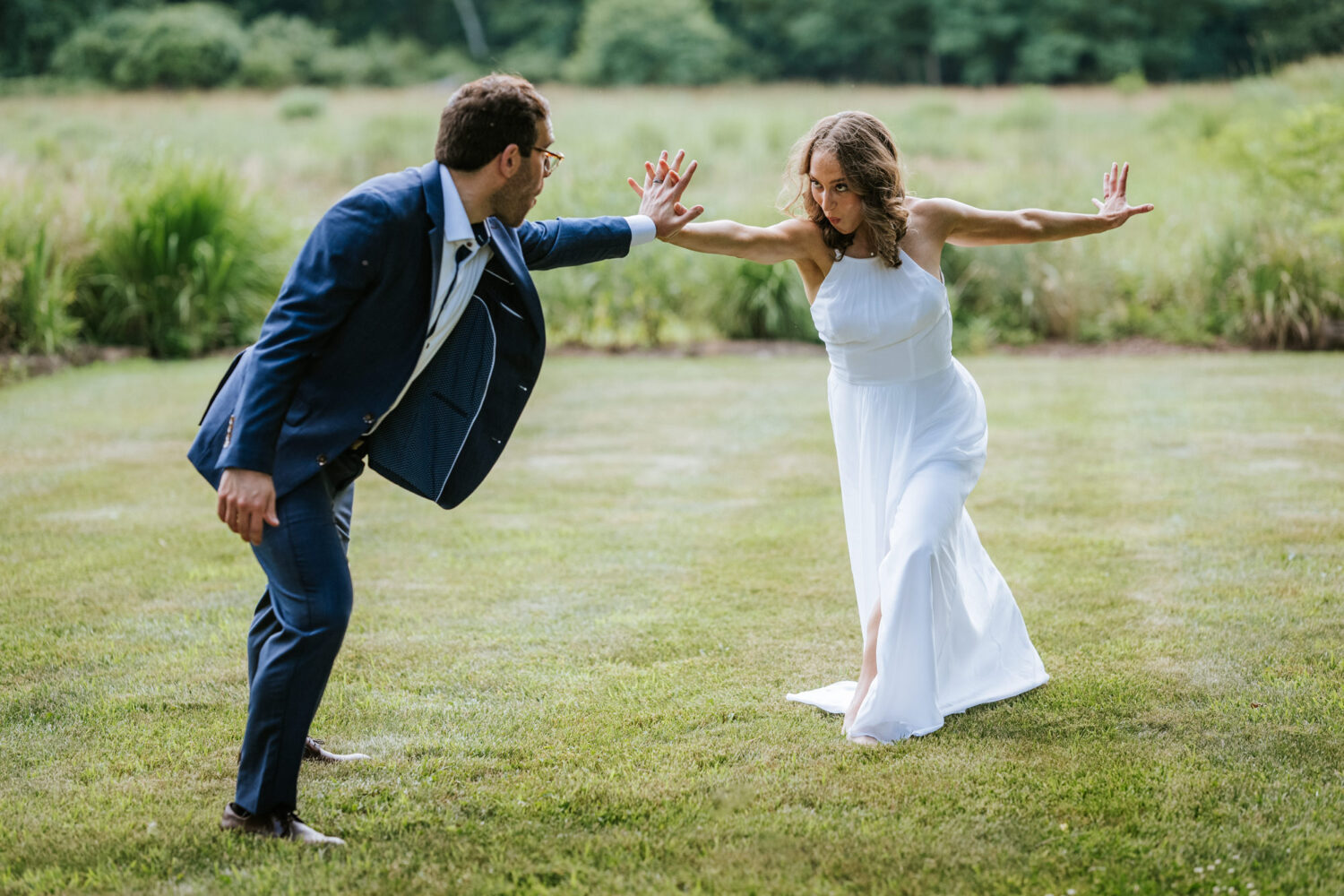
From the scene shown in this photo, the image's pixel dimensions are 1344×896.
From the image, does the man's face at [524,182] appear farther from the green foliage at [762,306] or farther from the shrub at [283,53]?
the shrub at [283,53]

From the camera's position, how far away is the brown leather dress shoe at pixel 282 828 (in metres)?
3.29

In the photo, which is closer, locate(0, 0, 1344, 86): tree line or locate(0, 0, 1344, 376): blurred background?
locate(0, 0, 1344, 376): blurred background

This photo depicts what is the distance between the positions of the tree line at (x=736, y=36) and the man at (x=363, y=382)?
131 feet

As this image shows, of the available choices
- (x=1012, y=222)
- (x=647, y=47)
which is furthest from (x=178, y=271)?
(x=647, y=47)

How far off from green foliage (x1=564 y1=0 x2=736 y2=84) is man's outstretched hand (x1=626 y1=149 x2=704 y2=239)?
140ft

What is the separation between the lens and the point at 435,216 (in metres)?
3.14

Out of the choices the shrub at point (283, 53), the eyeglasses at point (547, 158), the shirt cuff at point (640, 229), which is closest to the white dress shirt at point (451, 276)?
the eyeglasses at point (547, 158)

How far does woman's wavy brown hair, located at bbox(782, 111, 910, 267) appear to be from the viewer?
158 inches

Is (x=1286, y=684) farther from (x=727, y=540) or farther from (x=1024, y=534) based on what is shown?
(x=727, y=540)

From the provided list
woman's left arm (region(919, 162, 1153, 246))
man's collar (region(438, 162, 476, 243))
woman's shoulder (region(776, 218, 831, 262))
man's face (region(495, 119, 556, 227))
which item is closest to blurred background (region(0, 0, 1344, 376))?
woman's shoulder (region(776, 218, 831, 262))

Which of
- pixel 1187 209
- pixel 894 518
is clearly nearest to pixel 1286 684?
pixel 894 518

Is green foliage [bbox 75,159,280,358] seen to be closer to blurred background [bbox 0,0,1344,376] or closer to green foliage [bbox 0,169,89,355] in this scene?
blurred background [bbox 0,0,1344,376]

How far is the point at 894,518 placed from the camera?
4.21 metres

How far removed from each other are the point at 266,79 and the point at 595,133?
24.5 meters
